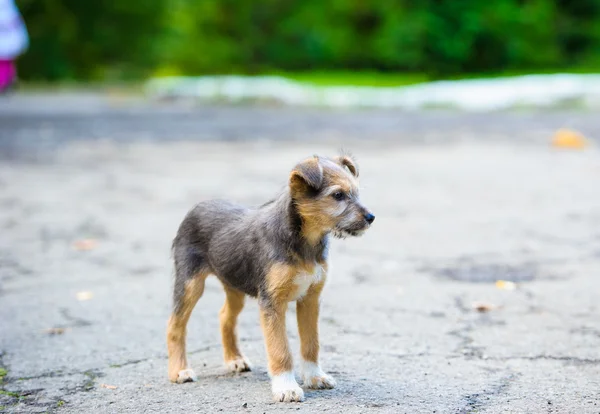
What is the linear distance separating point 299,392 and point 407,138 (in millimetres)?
11884

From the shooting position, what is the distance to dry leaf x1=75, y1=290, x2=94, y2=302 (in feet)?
21.6

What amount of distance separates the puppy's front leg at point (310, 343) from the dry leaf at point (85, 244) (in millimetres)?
3887

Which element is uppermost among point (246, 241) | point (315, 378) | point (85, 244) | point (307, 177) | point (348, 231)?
point (307, 177)

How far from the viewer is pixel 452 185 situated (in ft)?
36.4

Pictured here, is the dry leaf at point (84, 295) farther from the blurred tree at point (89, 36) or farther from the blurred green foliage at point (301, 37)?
Answer: the blurred tree at point (89, 36)

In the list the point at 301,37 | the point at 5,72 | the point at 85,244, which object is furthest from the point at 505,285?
the point at 301,37

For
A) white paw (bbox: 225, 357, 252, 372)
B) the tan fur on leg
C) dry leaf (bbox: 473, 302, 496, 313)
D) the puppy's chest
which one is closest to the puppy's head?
the puppy's chest

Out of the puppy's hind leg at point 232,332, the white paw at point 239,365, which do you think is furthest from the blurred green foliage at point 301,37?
the white paw at point 239,365

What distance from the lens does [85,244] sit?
8.27m

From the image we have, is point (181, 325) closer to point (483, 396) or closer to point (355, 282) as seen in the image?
point (483, 396)

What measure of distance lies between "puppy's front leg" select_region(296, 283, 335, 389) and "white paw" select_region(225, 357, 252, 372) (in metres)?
0.41

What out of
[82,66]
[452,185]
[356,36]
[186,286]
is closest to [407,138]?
[452,185]

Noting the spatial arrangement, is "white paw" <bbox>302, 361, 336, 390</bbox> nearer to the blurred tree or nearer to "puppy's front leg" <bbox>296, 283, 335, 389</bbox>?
"puppy's front leg" <bbox>296, 283, 335, 389</bbox>

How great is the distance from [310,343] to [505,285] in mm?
2402
